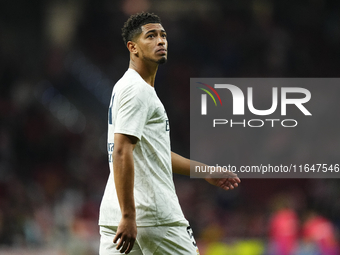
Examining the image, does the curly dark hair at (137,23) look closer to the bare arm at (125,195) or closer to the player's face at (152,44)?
the player's face at (152,44)

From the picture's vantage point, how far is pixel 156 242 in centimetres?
282

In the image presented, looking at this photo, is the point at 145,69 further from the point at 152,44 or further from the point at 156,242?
the point at 156,242

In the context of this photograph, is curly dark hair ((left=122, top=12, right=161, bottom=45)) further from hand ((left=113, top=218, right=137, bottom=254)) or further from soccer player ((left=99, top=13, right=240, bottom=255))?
hand ((left=113, top=218, right=137, bottom=254))

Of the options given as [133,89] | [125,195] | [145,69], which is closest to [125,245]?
[125,195]

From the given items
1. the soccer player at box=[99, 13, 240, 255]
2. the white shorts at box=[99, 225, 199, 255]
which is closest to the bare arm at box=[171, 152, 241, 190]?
the soccer player at box=[99, 13, 240, 255]

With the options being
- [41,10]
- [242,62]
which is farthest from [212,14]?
[41,10]

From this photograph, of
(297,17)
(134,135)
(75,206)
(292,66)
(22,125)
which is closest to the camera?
(134,135)

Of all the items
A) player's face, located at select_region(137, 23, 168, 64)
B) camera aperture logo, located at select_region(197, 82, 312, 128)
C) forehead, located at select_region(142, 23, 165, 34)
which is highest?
camera aperture logo, located at select_region(197, 82, 312, 128)

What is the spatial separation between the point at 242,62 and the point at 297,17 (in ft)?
7.58

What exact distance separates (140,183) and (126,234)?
0.36m

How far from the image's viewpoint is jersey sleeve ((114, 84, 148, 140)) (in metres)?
2.71

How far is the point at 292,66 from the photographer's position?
468 inches

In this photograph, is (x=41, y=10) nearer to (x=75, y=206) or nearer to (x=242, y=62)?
(x=242, y=62)

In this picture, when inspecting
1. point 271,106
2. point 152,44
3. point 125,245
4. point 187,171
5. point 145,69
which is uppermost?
point 271,106
